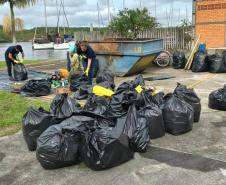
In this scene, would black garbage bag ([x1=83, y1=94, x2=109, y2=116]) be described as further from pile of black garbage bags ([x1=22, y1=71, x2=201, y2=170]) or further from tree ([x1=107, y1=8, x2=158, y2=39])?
tree ([x1=107, y1=8, x2=158, y2=39])

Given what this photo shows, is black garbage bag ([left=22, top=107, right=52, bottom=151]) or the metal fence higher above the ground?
the metal fence

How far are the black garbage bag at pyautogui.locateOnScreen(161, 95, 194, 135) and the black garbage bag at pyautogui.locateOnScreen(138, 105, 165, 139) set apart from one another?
5.8 inches

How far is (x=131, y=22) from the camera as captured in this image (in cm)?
1180

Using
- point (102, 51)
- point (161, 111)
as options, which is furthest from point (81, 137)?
point (102, 51)

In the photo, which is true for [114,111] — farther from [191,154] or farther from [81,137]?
[191,154]

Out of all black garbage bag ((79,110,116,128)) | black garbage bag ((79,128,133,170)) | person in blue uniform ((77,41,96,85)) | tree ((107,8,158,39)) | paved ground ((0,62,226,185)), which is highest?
tree ((107,8,158,39))

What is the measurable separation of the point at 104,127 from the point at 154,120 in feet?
2.96

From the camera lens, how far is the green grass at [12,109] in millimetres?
4246

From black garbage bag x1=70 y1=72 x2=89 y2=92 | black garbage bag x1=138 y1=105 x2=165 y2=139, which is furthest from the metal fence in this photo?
black garbage bag x1=138 y1=105 x2=165 y2=139

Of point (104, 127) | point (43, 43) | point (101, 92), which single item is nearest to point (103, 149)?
point (104, 127)

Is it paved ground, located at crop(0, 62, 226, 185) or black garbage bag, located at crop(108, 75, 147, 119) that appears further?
black garbage bag, located at crop(108, 75, 147, 119)

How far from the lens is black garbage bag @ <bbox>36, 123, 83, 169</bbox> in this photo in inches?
114

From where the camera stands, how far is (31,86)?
20.5 ft

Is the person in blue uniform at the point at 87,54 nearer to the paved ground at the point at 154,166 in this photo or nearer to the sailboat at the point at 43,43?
the paved ground at the point at 154,166
